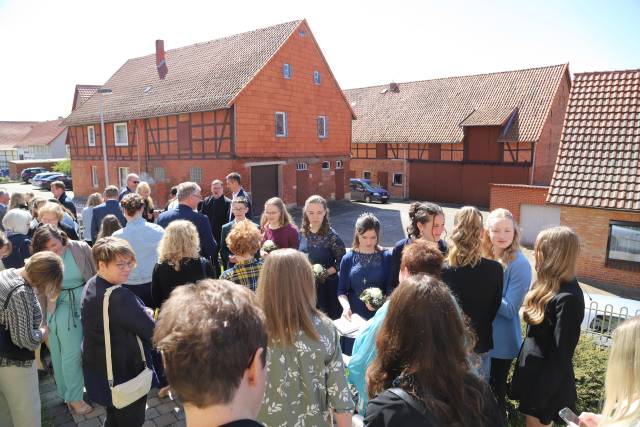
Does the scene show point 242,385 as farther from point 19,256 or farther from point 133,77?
point 133,77

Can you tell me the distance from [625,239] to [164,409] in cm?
1198

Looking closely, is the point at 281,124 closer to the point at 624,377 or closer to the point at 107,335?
the point at 107,335

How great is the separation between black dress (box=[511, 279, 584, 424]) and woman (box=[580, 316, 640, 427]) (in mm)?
1044

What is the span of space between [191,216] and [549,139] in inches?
1037

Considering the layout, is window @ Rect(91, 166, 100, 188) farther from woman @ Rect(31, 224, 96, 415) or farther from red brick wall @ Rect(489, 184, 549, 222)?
woman @ Rect(31, 224, 96, 415)

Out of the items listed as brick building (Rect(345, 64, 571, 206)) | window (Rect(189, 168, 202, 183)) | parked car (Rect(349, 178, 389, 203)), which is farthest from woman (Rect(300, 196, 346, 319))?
brick building (Rect(345, 64, 571, 206))

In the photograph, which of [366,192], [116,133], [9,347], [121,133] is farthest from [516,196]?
[116,133]

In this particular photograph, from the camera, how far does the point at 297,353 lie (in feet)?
8.77

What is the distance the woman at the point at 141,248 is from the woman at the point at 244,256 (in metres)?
1.74

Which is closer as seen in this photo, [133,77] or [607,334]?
[607,334]

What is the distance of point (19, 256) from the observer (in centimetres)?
559

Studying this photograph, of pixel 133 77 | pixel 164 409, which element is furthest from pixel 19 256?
pixel 133 77

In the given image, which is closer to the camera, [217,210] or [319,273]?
[319,273]

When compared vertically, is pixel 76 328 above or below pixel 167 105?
below
